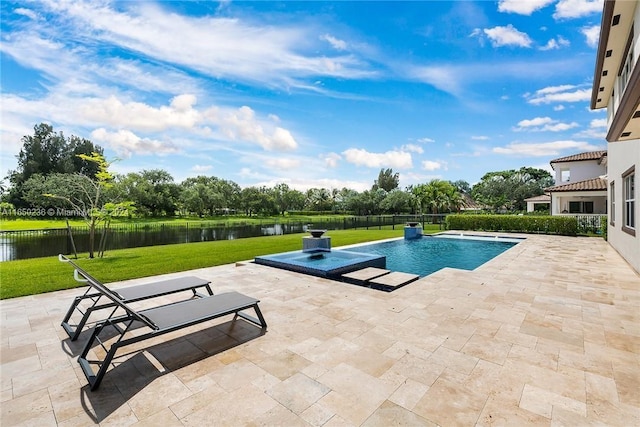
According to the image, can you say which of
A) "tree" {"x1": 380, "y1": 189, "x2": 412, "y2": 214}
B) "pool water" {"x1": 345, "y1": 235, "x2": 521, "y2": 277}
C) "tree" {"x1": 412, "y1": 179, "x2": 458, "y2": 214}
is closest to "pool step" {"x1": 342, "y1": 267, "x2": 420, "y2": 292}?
"pool water" {"x1": 345, "y1": 235, "x2": 521, "y2": 277}

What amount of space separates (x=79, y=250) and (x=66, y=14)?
10.7 metres

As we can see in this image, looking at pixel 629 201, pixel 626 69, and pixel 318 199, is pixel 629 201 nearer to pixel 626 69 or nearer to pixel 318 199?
pixel 626 69

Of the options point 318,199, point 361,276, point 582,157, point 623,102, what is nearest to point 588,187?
point 582,157

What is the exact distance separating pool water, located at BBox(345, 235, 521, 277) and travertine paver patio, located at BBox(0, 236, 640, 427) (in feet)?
12.4

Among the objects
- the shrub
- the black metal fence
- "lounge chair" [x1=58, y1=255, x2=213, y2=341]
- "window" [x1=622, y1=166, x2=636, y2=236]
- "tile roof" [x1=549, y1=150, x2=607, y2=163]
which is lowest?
the black metal fence

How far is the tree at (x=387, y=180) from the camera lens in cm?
7175

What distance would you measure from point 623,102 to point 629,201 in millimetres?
5639

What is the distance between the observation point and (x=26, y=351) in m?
2.96

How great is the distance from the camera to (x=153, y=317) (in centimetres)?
282

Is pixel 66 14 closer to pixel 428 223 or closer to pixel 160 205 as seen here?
pixel 428 223

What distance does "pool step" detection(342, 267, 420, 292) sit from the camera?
5.28m

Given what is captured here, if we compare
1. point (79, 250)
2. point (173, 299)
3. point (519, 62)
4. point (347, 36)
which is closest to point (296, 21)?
point (347, 36)

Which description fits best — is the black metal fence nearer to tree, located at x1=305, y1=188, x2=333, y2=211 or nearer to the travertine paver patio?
the travertine paver patio

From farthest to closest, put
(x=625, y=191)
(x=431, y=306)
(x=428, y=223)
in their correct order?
1. (x=428, y=223)
2. (x=625, y=191)
3. (x=431, y=306)
